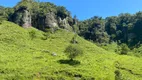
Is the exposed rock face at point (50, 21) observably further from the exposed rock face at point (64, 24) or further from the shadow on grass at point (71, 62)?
the shadow on grass at point (71, 62)

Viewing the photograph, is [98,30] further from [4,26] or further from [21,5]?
[4,26]

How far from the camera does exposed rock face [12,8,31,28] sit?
152 metres

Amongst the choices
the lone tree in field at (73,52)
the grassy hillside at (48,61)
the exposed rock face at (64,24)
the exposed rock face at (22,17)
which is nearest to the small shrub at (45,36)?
the grassy hillside at (48,61)

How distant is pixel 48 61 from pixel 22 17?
55.3 meters

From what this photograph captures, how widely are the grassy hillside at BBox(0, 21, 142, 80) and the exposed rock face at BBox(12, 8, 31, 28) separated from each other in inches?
269

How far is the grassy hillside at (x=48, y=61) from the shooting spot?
92.3m

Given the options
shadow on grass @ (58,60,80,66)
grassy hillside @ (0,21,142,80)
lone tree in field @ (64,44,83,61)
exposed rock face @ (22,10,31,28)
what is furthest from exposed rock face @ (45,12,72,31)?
shadow on grass @ (58,60,80,66)

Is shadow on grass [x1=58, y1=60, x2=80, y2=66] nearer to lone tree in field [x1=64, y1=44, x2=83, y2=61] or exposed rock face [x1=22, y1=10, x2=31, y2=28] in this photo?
lone tree in field [x1=64, y1=44, x2=83, y2=61]

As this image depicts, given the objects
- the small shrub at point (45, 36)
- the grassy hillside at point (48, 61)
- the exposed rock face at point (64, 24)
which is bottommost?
the grassy hillside at point (48, 61)

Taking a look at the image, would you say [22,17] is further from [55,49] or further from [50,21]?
[55,49]

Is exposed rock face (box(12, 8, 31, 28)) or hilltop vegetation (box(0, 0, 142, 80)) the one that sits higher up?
exposed rock face (box(12, 8, 31, 28))

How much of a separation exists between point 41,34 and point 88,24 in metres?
56.4

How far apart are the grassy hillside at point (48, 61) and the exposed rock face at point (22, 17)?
6.83 meters

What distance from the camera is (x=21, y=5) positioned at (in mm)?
159875
